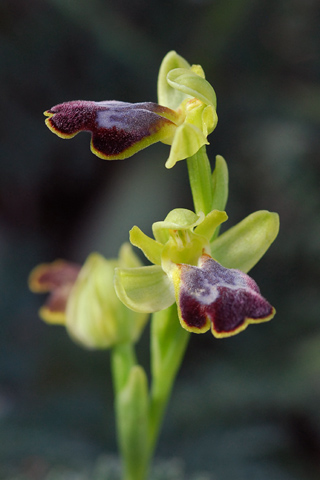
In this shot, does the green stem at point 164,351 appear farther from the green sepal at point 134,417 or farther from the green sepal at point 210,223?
the green sepal at point 210,223

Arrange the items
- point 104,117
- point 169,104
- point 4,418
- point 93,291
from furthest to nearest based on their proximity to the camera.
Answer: point 4,418 < point 93,291 < point 169,104 < point 104,117

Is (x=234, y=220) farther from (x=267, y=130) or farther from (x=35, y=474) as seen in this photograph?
(x=35, y=474)

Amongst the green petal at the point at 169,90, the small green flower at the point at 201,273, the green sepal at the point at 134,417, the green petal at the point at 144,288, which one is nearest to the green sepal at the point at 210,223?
the small green flower at the point at 201,273

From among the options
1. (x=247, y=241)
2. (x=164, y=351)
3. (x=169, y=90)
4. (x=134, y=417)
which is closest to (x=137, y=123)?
(x=169, y=90)

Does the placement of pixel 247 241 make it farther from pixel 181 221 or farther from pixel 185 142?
pixel 185 142

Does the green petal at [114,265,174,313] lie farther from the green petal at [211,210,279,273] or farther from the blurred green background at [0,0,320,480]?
the blurred green background at [0,0,320,480]

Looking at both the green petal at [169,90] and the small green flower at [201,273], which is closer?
the small green flower at [201,273]

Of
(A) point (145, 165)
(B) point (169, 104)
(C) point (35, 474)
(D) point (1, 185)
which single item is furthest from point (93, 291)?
(D) point (1, 185)
